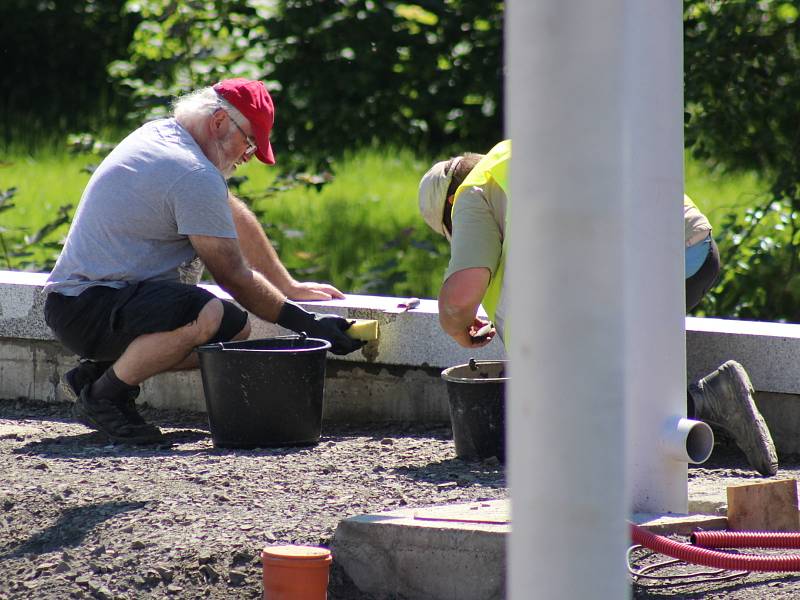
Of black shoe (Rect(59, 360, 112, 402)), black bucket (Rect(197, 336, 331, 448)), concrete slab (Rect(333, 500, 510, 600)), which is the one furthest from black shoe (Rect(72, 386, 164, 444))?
concrete slab (Rect(333, 500, 510, 600))

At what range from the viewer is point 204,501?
12.1ft

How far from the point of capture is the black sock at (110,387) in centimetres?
462

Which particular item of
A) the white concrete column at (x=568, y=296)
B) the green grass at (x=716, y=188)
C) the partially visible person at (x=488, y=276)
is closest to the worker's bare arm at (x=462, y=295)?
Answer: the partially visible person at (x=488, y=276)

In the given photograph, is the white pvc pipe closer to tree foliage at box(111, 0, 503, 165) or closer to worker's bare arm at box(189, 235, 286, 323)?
worker's bare arm at box(189, 235, 286, 323)

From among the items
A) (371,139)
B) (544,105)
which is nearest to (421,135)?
(371,139)

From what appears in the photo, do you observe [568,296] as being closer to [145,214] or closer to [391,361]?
[145,214]

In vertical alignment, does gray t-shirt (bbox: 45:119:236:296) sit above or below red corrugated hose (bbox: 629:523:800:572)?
above

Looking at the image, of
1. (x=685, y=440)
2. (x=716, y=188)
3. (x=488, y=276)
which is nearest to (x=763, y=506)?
(x=685, y=440)

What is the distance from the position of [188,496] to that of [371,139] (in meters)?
5.89

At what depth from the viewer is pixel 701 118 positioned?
681 cm

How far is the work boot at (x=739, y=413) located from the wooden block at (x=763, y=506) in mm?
552

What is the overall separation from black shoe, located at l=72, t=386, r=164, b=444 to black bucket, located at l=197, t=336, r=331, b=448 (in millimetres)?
261

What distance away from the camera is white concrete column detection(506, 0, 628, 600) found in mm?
1717

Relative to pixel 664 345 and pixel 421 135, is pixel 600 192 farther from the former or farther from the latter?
pixel 421 135
